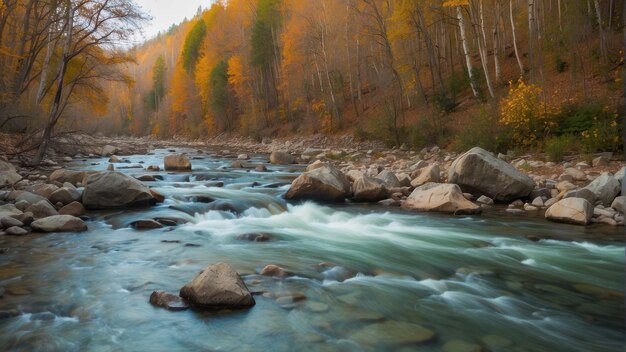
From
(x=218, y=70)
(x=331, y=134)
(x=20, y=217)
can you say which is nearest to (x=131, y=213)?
(x=20, y=217)

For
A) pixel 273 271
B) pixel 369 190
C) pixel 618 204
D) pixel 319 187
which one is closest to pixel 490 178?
pixel 618 204

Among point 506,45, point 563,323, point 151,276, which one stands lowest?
point 563,323

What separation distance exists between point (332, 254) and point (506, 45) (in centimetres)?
2561

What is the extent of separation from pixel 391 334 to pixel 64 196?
24.4 feet

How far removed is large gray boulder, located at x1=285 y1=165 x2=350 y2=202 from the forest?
6.26 metres

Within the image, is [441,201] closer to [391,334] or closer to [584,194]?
[584,194]

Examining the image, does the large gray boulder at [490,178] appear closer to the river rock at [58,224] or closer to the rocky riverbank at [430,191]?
the rocky riverbank at [430,191]

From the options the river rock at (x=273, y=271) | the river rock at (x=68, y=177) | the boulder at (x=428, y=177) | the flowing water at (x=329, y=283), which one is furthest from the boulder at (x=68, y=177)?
the boulder at (x=428, y=177)

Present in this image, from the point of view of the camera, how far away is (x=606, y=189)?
8031 millimetres

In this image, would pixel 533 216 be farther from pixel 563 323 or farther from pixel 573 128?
pixel 573 128

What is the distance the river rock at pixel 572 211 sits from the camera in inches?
290

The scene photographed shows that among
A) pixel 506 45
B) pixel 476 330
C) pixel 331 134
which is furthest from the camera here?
pixel 331 134

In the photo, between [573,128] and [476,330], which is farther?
[573,128]

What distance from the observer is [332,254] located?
6086 millimetres
